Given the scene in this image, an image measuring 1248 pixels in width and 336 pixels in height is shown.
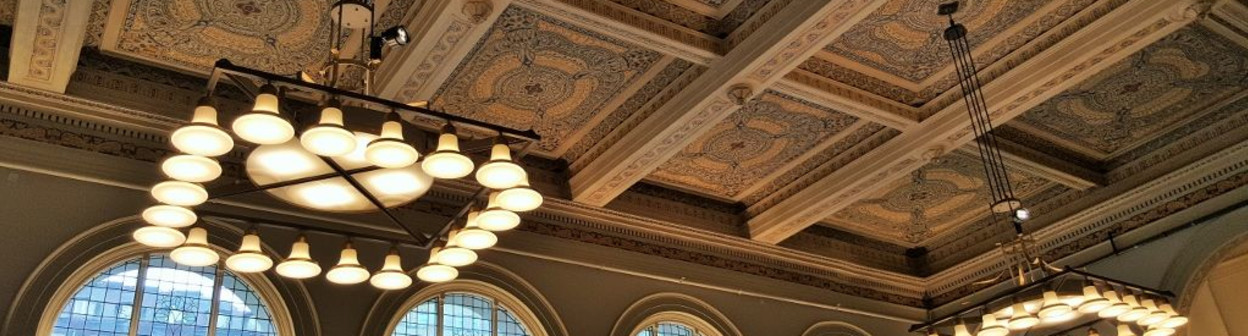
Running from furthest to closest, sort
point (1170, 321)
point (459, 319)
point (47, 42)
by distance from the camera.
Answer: point (459, 319)
point (1170, 321)
point (47, 42)

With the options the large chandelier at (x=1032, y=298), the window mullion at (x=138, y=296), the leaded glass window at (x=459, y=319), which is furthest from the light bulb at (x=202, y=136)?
the large chandelier at (x=1032, y=298)

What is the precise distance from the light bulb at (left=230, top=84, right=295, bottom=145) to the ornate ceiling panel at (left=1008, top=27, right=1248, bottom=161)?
6.33 m

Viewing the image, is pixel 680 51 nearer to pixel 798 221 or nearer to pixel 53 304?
pixel 798 221

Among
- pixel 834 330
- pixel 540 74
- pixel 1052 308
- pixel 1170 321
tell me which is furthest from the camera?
pixel 834 330

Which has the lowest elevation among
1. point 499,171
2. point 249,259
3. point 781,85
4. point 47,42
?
point 249,259

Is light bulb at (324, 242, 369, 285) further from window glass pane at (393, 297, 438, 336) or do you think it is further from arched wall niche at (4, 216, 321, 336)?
window glass pane at (393, 297, 438, 336)

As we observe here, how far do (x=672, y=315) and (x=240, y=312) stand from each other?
3.68 metres

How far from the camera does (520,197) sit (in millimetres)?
4441

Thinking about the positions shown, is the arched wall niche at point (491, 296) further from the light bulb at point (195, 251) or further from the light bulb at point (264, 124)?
the light bulb at point (264, 124)

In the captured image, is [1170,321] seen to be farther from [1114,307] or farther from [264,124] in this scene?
[264,124]

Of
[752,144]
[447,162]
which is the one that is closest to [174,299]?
[447,162]

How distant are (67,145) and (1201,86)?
827 cm

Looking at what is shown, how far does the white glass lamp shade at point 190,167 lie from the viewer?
398 centimetres

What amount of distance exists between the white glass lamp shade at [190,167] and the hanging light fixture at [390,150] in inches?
24.1
